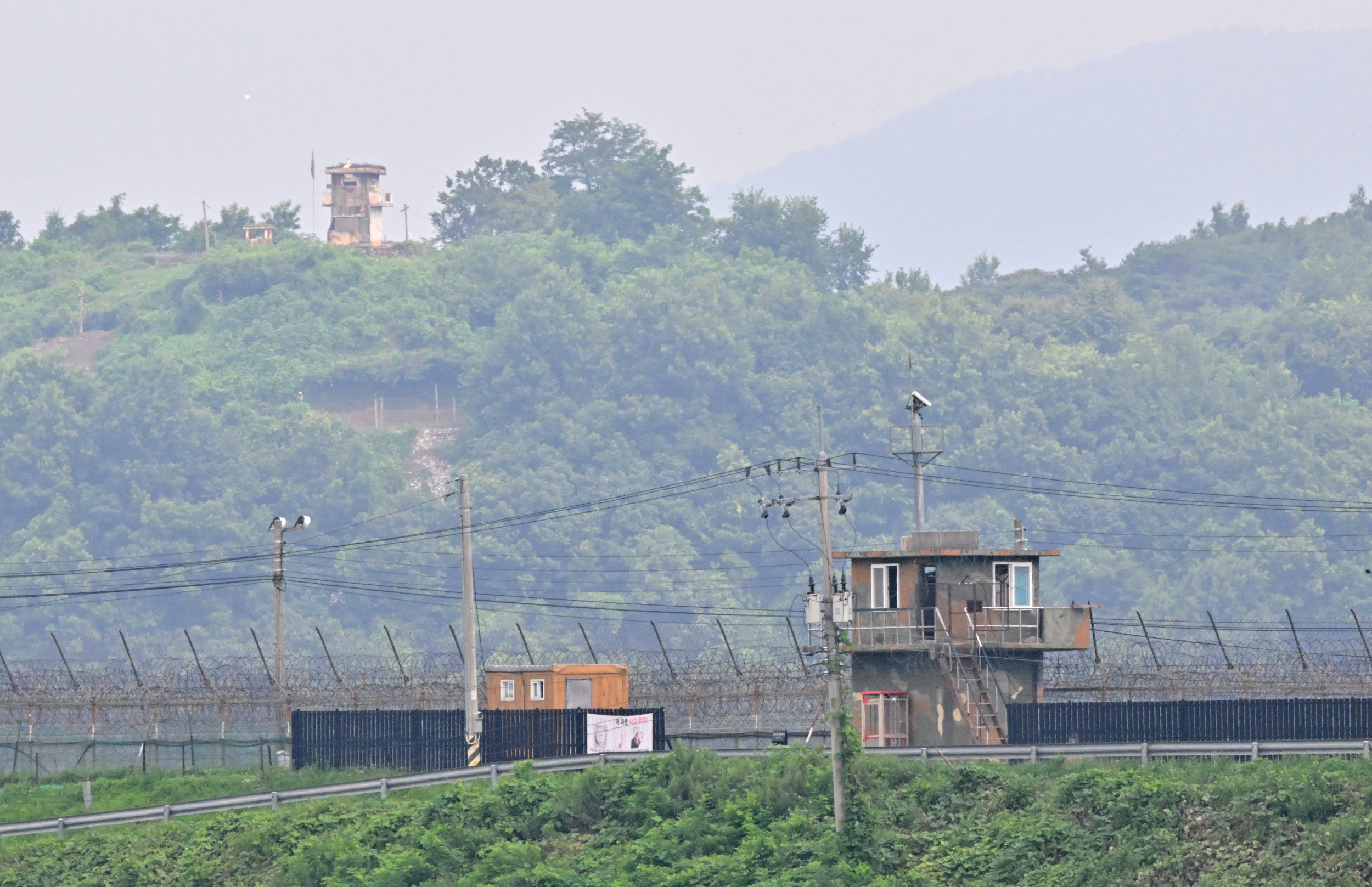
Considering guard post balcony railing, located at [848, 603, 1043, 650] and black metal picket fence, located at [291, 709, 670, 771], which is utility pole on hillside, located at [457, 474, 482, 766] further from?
guard post balcony railing, located at [848, 603, 1043, 650]

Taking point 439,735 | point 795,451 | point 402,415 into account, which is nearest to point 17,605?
point 402,415

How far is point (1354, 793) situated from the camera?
120 feet

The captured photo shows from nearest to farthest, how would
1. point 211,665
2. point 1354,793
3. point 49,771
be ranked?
point 1354,793, point 49,771, point 211,665

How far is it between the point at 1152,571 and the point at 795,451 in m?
32.5

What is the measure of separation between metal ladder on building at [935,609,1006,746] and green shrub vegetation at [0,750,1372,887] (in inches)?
367

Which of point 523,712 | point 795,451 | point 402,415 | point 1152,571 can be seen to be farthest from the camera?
point 402,415

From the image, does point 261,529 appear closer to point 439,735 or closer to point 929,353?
point 929,353

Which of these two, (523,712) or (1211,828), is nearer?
(1211,828)

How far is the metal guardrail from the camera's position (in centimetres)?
4022

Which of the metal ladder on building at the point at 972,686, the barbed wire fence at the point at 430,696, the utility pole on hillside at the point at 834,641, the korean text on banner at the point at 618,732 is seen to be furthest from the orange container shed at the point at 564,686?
the utility pole on hillside at the point at 834,641

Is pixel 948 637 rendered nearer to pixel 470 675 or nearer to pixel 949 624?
pixel 949 624

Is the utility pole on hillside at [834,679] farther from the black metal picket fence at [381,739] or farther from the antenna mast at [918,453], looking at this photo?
the antenna mast at [918,453]

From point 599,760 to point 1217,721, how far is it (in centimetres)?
1316

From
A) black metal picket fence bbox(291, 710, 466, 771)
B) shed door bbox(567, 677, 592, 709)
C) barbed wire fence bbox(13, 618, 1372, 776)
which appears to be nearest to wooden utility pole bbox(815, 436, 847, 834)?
Answer: barbed wire fence bbox(13, 618, 1372, 776)
